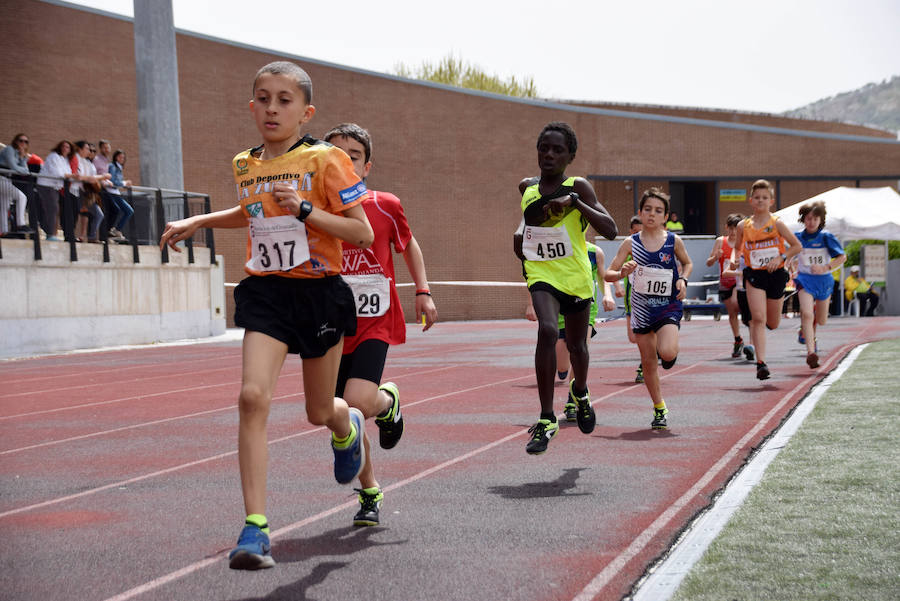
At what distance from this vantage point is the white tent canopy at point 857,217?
27641mm

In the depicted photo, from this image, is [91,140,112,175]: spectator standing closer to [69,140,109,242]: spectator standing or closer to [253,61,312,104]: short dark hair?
[69,140,109,242]: spectator standing

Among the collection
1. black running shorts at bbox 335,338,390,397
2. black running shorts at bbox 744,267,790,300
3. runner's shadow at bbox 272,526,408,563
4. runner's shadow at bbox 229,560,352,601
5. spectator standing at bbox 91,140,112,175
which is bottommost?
runner's shadow at bbox 272,526,408,563

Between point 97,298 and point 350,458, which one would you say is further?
point 97,298

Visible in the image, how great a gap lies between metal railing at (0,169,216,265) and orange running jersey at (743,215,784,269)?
1243cm

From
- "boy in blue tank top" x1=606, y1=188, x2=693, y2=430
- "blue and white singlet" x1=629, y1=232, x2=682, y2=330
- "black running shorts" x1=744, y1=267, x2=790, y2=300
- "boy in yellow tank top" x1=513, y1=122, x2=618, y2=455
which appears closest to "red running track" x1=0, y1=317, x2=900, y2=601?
"boy in blue tank top" x1=606, y1=188, x2=693, y2=430

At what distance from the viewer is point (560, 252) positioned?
7.22 meters

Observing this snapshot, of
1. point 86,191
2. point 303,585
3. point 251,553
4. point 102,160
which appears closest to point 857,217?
point 102,160

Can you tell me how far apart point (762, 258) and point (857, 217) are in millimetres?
17699

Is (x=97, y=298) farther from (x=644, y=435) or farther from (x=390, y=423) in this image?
(x=390, y=423)

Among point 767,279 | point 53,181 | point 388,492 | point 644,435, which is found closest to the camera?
point 388,492

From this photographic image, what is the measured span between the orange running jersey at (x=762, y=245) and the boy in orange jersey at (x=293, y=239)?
313 inches

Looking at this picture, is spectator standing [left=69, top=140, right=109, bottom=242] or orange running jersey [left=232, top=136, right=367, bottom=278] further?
spectator standing [left=69, top=140, right=109, bottom=242]

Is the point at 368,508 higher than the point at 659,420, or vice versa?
the point at 368,508

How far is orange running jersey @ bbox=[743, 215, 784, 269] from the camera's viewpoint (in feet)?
38.3
